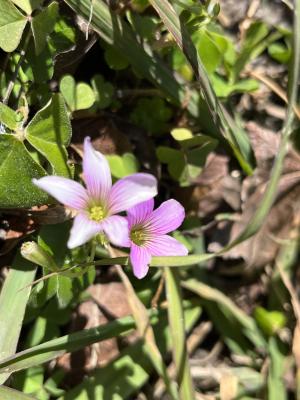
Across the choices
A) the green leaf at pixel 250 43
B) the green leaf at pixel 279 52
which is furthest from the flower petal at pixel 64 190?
the green leaf at pixel 279 52

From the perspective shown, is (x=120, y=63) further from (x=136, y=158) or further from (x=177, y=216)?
(x=177, y=216)

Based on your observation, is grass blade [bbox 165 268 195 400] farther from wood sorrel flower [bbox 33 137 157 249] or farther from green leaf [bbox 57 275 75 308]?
wood sorrel flower [bbox 33 137 157 249]

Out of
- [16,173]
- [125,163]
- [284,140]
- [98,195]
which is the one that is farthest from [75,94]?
[284,140]

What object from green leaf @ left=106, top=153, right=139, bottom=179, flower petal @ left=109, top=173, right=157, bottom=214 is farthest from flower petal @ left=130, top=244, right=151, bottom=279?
green leaf @ left=106, top=153, right=139, bottom=179

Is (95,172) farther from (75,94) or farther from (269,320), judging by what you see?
(269,320)

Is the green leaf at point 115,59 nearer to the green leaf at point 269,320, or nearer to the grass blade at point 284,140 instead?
the grass blade at point 284,140
